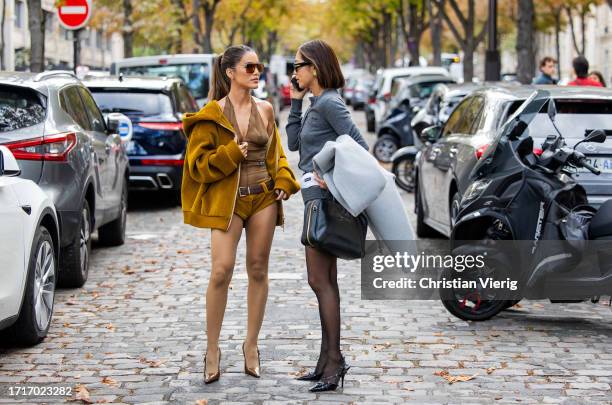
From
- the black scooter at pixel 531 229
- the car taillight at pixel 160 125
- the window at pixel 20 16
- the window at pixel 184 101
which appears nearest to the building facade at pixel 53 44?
the window at pixel 20 16

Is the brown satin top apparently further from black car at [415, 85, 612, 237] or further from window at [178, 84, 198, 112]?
window at [178, 84, 198, 112]

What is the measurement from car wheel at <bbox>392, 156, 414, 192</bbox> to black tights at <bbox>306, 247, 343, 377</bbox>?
12.0m

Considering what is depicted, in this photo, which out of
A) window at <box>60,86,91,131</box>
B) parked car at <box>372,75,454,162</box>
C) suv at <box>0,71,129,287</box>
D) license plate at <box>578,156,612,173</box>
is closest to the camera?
suv at <box>0,71,129,287</box>

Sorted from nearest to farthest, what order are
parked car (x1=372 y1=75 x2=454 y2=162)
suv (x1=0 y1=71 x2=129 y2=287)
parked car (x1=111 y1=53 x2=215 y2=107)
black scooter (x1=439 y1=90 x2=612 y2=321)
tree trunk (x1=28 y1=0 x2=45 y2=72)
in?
black scooter (x1=439 y1=90 x2=612 y2=321), suv (x1=0 y1=71 x2=129 y2=287), tree trunk (x1=28 y1=0 x2=45 y2=72), parked car (x1=111 y1=53 x2=215 y2=107), parked car (x1=372 y1=75 x2=454 y2=162)

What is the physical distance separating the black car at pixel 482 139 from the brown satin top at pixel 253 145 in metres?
3.47

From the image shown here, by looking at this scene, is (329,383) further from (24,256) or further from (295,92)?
(24,256)

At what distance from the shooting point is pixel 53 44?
64.7 m

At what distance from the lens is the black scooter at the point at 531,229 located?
308 inches

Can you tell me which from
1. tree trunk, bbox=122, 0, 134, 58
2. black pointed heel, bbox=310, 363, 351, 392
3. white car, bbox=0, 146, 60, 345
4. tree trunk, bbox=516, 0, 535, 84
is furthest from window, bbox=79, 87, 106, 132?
tree trunk, bbox=122, 0, 134, 58

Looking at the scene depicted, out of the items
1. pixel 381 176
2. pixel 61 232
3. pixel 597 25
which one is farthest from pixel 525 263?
pixel 597 25

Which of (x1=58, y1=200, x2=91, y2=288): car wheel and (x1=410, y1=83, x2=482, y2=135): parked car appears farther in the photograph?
(x1=410, y1=83, x2=482, y2=135): parked car

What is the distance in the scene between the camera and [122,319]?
8484 mm

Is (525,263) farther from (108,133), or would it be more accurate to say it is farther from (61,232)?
(108,133)

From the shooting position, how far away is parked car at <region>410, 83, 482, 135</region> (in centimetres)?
1823
